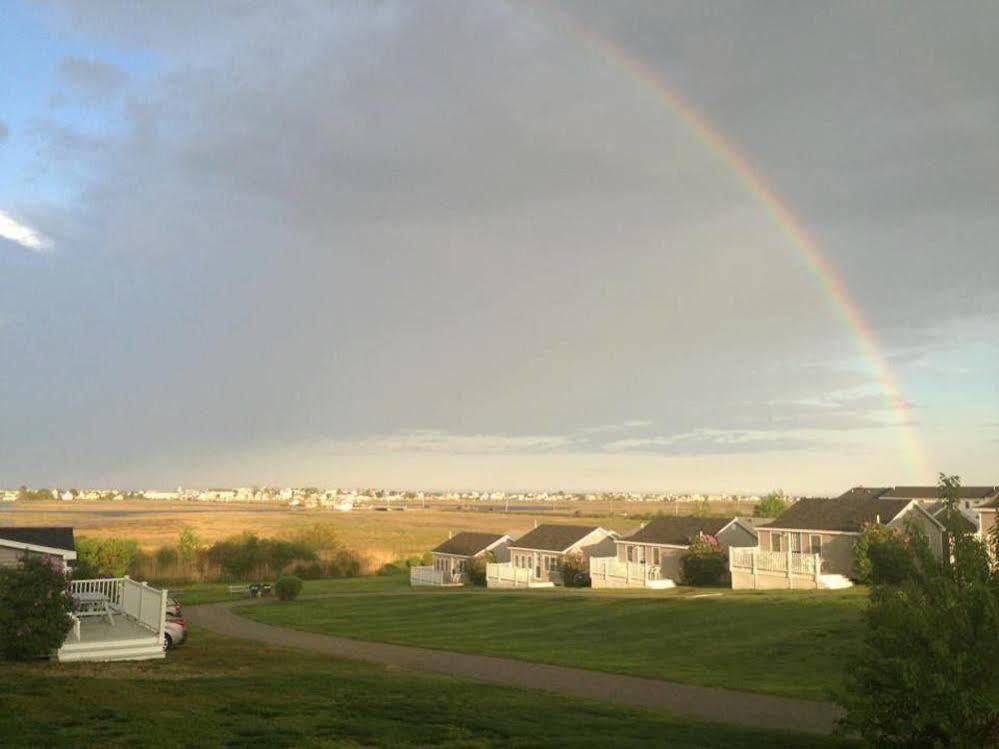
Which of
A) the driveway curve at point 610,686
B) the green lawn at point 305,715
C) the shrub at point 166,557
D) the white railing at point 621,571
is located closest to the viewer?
the green lawn at point 305,715

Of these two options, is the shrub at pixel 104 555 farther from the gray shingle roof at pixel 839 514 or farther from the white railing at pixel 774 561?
the gray shingle roof at pixel 839 514

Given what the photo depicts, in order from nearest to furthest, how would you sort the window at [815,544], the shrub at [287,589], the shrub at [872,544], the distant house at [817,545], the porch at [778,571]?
the shrub at [872,544] < the porch at [778,571] < the distant house at [817,545] < the window at [815,544] < the shrub at [287,589]

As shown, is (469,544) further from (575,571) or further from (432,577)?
(575,571)

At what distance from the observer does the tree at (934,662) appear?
10.8m

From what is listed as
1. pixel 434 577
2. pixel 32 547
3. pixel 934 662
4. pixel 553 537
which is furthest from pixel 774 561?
pixel 934 662

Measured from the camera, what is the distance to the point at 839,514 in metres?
49.8

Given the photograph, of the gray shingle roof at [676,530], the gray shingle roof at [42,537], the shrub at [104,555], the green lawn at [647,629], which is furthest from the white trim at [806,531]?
the shrub at [104,555]

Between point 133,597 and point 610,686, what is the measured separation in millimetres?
14150

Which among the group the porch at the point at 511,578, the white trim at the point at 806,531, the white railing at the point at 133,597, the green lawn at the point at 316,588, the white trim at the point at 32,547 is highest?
the white trim at the point at 32,547

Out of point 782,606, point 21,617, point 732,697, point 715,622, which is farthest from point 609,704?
point 782,606

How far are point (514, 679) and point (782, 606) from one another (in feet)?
49.9

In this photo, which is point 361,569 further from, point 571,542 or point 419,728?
point 419,728

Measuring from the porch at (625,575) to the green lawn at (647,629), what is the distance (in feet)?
17.9

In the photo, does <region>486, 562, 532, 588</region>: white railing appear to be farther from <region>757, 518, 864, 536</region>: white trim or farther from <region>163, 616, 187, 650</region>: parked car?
<region>163, 616, 187, 650</region>: parked car
